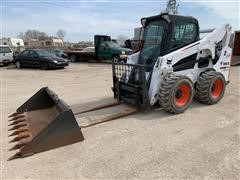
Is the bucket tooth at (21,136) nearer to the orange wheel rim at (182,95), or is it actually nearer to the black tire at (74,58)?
the orange wheel rim at (182,95)

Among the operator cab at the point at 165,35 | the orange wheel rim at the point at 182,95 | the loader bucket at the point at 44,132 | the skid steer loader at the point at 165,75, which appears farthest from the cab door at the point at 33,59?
the orange wheel rim at the point at 182,95

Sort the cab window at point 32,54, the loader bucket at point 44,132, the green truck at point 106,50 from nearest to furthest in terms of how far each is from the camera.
Answer: 1. the loader bucket at point 44,132
2. the cab window at point 32,54
3. the green truck at point 106,50

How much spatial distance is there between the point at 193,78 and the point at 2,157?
447 centimetres

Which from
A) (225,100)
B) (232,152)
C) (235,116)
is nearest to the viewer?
(232,152)

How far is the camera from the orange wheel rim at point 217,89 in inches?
236

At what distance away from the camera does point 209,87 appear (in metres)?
5.63

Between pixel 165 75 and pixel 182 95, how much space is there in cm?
72

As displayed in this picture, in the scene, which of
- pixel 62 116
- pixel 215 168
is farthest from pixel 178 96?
pixel 62 116

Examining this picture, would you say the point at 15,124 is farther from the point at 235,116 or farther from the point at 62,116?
the point at 235,116

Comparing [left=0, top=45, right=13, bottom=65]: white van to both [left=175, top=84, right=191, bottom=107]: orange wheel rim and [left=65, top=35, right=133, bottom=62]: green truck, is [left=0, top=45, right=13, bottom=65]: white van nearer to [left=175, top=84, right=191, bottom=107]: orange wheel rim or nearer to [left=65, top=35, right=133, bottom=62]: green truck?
[left=65, top=35, right=133, bottom=62]: green truck

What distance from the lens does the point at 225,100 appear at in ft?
20.7

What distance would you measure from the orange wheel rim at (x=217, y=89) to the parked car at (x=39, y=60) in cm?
1167

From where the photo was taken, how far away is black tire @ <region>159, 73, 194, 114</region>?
492cm

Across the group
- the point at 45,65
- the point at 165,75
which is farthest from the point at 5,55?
the point at 165,75
